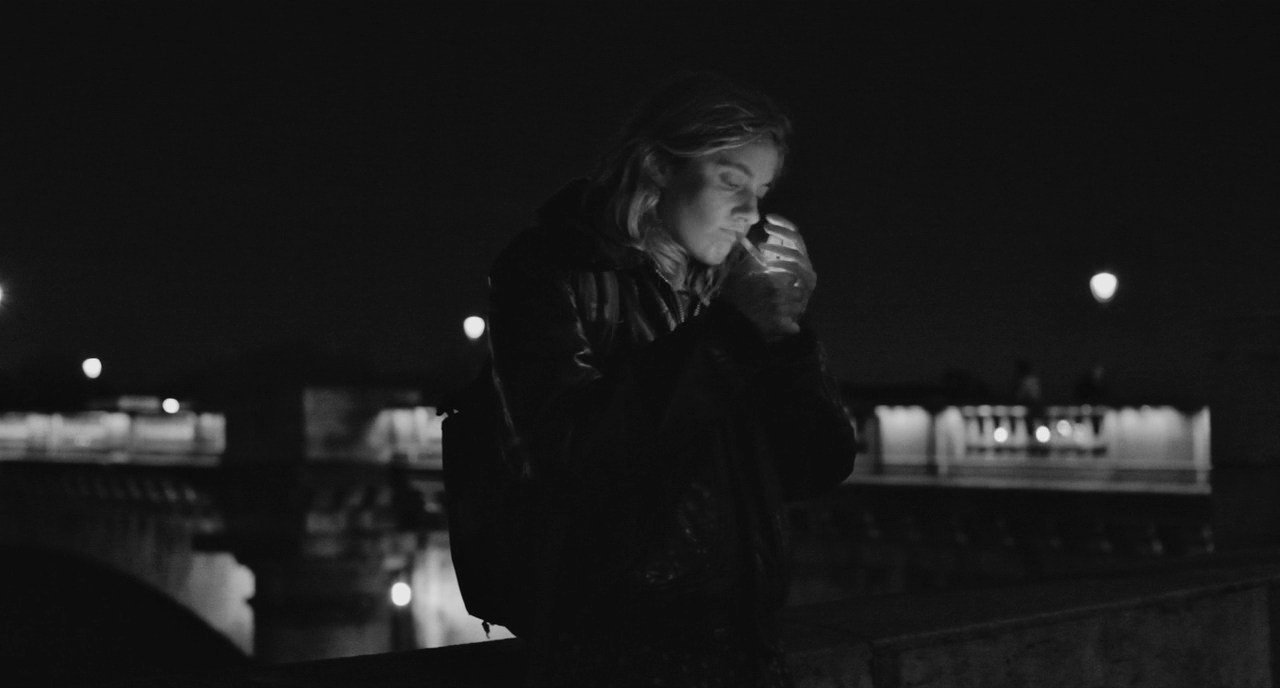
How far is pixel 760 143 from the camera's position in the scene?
7.26 feet

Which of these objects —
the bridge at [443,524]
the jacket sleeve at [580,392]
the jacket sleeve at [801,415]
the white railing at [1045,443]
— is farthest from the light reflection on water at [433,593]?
the jacket sleeve at [580,392]

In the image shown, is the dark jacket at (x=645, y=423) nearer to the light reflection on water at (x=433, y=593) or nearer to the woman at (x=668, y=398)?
the woman at (x=668, y=398)

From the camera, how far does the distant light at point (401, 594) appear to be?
18.9m

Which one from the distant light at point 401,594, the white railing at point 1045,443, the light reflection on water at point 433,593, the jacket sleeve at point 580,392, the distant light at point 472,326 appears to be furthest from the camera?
the distant light at point 472,326

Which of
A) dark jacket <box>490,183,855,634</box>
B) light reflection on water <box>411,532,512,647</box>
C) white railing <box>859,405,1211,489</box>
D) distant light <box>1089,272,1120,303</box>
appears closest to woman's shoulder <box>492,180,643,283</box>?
dark jacket <box>490,183,855,634</box>

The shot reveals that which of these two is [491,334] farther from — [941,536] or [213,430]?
[213,430]

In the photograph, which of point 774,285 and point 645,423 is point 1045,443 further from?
point 645,423

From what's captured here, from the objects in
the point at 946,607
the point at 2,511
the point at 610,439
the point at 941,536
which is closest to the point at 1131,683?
the point at 946,607

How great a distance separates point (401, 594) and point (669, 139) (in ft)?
57.4

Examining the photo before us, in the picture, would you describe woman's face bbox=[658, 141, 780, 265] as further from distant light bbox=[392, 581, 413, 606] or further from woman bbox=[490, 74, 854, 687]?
distant light bbox=[392, 581, 413, 606]

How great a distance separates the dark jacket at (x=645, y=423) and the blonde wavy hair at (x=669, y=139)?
0.14 feet

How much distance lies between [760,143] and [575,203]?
0.99 feet

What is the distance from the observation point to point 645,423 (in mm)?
1950

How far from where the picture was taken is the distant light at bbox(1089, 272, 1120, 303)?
67.2 ft
